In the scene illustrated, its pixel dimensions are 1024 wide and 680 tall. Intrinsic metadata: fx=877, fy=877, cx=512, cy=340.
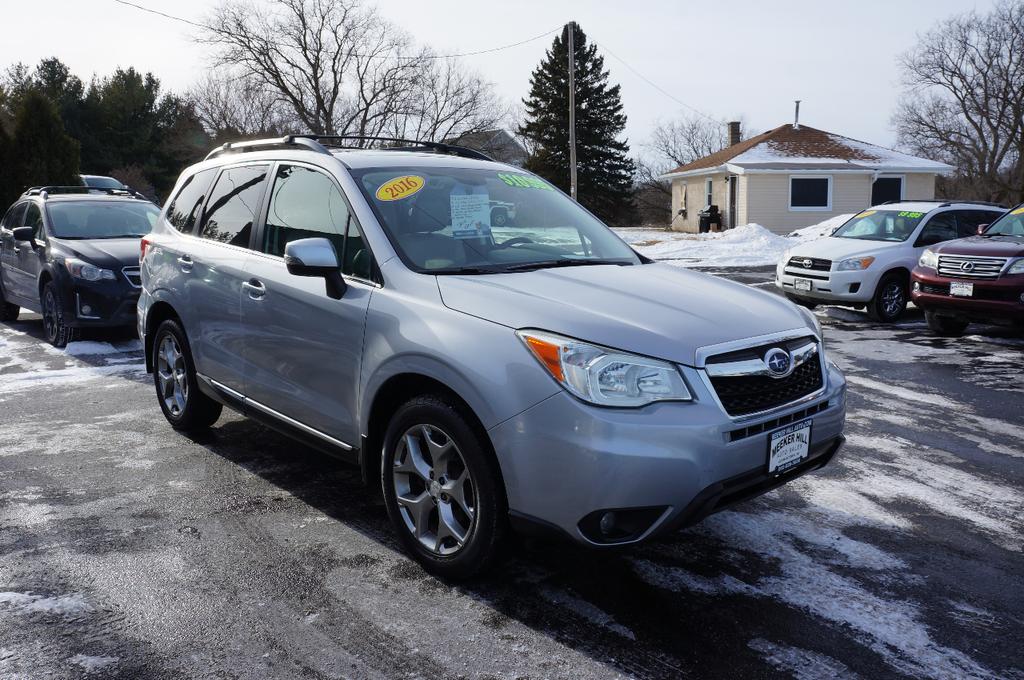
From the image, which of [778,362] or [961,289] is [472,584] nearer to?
[778,362]

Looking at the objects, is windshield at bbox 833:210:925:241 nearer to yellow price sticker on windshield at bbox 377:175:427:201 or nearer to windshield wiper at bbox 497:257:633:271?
windshield wiper at bbox 497:257:633:271

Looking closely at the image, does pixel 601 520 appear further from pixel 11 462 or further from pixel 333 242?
pixel 11 462

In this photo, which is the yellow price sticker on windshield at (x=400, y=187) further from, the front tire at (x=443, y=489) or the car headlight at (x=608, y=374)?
the car headlight at (x=608, y=374)

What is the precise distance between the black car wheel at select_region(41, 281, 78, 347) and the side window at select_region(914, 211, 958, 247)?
1132 cm

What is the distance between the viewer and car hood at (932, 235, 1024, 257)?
984 cm

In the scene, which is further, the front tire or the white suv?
the white suv

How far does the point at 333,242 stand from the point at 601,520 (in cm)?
201

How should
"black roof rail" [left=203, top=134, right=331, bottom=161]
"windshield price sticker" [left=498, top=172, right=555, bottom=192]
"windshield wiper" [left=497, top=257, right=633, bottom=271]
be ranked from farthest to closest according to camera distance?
"windshield price sticker" [left=498, top=172, right=555, bottom=192], "black roof rail" [left=203, top=134, right=331, bottom=161], "windshield wiper" [left=497, top=257, right=633, bottom=271]

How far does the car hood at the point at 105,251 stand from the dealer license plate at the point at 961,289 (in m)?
9.29

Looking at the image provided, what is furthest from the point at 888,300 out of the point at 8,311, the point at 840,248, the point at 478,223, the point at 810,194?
the point at 810,194

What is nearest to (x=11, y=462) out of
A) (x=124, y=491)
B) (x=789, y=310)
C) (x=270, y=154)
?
(x=124, y=491)

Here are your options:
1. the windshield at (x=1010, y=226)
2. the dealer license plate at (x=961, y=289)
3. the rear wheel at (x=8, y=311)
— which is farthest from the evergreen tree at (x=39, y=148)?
the windshield at (x=1010, y=226)

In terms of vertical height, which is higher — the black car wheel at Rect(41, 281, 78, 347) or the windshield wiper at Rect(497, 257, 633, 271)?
the windshield wiper at Rect(497, 257, 633, 271)

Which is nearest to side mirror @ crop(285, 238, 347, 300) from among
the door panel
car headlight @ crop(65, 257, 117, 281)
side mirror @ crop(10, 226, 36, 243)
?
the door panel
